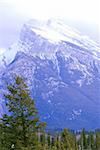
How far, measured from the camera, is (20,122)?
33.3 m

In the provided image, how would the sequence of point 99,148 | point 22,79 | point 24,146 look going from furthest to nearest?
point 99,148 < point 22,79 < point 24,146

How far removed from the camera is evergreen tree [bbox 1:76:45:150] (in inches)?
1309

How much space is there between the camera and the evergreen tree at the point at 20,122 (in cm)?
3325

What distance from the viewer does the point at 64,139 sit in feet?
378

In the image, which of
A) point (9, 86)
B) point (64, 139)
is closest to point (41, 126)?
point (9, 86)

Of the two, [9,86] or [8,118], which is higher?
[9,86]

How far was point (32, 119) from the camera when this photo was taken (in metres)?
33.6

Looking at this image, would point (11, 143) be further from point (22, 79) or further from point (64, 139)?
point (64, 139)

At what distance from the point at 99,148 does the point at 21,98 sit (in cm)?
15765

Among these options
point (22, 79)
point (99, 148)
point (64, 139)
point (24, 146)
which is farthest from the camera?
point (99, 148)

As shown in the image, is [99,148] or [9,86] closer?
[9,86]

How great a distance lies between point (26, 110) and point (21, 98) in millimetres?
899

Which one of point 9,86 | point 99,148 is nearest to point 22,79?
point 9,86

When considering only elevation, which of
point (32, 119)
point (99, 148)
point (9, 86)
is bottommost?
point (99, 148)
